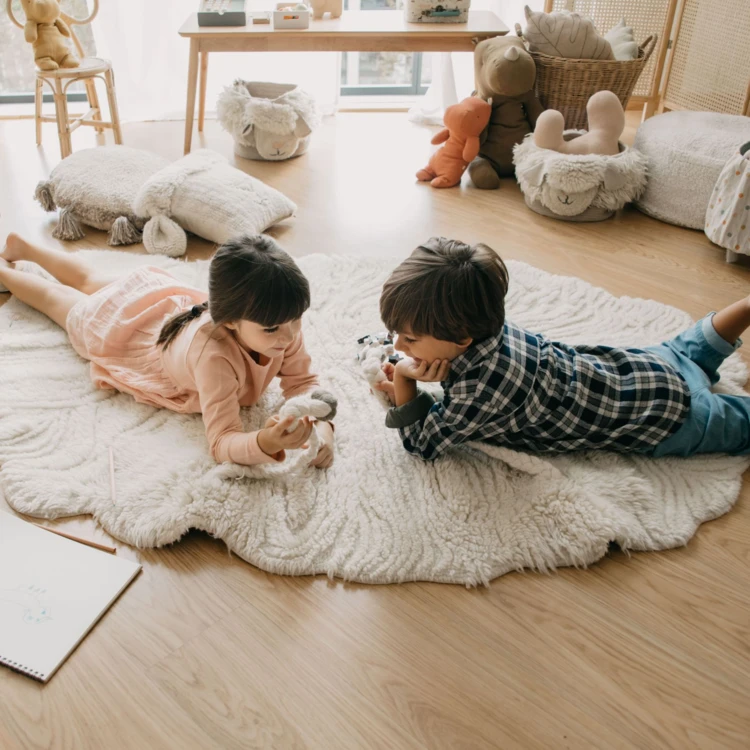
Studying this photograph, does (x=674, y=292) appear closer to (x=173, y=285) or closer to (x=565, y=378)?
(x=565, y=378)

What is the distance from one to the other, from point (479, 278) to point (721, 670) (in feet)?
2.19

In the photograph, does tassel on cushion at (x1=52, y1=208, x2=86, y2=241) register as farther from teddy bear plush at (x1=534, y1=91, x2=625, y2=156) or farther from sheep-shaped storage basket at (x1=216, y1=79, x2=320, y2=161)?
teddy bear plush at (x1=534, y1=91, x2=625, y2=156)

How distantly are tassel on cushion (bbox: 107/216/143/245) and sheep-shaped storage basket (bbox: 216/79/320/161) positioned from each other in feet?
2.58

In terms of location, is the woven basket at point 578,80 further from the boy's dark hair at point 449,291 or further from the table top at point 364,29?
the boy's dark hair at point 449,291

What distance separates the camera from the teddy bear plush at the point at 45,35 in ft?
8.27

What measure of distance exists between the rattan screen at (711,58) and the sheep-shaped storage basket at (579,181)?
2.30 feet

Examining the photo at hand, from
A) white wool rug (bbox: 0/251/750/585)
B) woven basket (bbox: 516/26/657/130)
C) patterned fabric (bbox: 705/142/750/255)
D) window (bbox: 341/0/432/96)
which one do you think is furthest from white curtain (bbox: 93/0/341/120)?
white wool rug (bbox: 0/251/750/585)

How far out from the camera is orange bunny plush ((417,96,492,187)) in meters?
2.57

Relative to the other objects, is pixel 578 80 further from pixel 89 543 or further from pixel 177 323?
pixel 89 543

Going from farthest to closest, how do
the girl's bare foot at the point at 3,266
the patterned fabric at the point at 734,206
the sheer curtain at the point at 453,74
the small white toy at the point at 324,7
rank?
the sheer curtain at the point at 453,74, the small white toy at the point at 324,7, the patterned fabric at the point at 734,206, the girl's bare foot at the point at 3,266

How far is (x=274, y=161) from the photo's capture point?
2854mm

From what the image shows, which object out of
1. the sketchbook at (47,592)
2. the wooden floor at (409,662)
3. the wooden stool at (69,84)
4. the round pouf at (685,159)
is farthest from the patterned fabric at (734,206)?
the wooden stool at (69,84)

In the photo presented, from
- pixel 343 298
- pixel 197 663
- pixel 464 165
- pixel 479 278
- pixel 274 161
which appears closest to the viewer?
pixel 197 663

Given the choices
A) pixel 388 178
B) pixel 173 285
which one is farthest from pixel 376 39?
pixel 173 285
